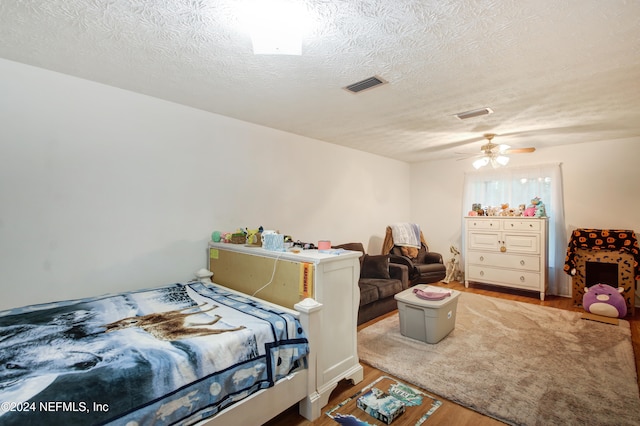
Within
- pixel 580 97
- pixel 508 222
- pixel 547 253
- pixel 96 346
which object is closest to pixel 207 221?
pixel 96 346

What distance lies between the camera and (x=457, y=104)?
2.86 metres

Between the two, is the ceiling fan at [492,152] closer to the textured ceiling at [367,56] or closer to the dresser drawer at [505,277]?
the textured ceiling at [367,56]

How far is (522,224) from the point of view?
15.0 feet

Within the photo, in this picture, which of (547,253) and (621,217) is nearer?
(621,217)

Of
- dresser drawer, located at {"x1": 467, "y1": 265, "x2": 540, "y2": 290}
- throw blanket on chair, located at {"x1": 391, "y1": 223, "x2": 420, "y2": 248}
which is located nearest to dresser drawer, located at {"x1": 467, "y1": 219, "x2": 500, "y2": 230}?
dresser drawer, located at {"x1": 467, "y1": 265, "x2": 540, "y2": 290}

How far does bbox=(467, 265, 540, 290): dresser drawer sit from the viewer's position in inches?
177

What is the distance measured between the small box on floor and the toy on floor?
335cm

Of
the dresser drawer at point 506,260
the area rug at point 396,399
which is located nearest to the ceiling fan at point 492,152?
the dresser drawer at point 506,260

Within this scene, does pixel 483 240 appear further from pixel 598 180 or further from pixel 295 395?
pixel 295 395

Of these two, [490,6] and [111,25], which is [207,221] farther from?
[490,6]

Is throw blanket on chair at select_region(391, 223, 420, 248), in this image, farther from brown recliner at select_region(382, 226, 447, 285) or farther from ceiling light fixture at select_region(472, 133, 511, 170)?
ceiling light fixture at select_region(472, 133, 511, 170)

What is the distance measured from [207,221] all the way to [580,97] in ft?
12.1

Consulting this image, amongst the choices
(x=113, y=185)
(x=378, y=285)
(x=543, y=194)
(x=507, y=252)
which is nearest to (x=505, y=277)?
(x=507, y=252)

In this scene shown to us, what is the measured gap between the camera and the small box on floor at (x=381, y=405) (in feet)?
6.23
